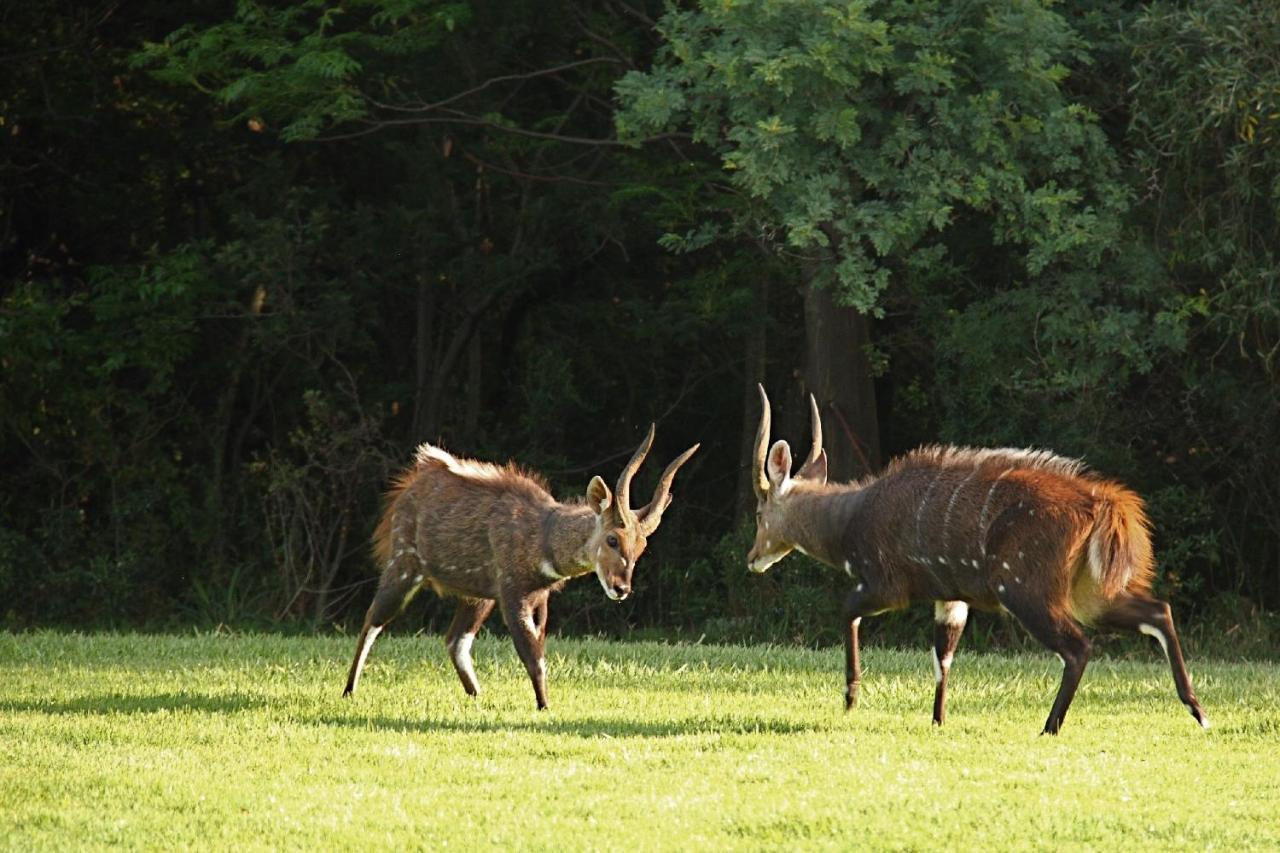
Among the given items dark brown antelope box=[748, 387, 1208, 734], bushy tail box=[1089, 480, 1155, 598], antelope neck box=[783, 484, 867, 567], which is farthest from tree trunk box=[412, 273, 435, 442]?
bushy tail box=[1089, 480, 1155, 598]

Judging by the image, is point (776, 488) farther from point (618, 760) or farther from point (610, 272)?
point (610, 272)

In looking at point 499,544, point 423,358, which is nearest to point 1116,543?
point 499,544

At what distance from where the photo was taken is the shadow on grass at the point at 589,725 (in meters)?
9.63

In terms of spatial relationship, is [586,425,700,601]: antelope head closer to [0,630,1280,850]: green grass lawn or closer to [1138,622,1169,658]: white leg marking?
[0,630,1280,850]: green grass lawn

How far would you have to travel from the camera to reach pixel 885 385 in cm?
2202

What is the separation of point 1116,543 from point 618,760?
2.66m

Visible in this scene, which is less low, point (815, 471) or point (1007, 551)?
point (815, 471)

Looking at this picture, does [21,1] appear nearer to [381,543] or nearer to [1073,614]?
[381,543]

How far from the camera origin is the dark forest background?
642 inches

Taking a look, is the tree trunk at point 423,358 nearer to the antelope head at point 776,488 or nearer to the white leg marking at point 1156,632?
the antelope head at point 776,488

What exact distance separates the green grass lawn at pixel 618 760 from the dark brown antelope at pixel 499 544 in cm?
43

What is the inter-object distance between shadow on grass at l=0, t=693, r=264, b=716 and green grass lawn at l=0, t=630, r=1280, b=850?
36 mm

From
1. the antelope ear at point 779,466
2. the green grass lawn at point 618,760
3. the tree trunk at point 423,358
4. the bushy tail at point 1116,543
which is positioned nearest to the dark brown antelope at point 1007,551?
the bushy tail at point 1116,543

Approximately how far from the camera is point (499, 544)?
10.8 metres
